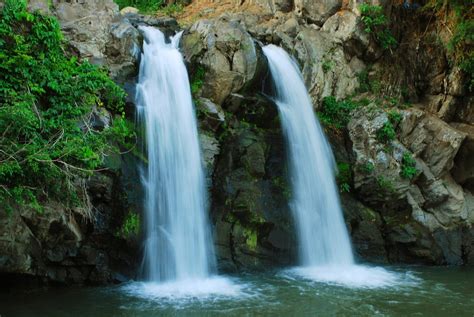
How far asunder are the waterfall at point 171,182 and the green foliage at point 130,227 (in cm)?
20

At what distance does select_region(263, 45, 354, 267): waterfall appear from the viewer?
10125 millimetres

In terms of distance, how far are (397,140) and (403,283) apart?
4.16 metres

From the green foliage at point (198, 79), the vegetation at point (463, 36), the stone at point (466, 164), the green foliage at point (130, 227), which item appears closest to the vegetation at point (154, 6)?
the green foliage at point (198, 79)

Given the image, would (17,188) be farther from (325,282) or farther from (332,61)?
(332,61)

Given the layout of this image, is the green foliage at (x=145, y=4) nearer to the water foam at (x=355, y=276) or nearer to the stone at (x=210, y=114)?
the stone at (x=210, y=114)

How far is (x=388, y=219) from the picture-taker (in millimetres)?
11023

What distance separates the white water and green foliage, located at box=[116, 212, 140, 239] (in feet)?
11.0

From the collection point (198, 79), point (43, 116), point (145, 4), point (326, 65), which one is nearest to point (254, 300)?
point (43, 116)

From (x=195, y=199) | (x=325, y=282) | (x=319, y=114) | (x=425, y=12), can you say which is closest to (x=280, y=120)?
(x=319, y=114)

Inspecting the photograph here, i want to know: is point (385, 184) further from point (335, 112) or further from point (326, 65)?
point (326, 65)

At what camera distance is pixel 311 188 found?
10.7 metres

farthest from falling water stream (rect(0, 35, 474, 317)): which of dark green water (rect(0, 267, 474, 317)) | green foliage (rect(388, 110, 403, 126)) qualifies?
green foliage (rect(388, 110, 403, 126))

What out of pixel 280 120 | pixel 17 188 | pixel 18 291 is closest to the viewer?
pixel 17 188

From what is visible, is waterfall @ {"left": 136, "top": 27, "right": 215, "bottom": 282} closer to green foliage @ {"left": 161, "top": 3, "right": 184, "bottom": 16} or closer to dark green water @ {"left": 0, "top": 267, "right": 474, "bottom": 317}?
dark green water @ {"left": 0, "top": 267, "right": 474, "bottom": 317}
